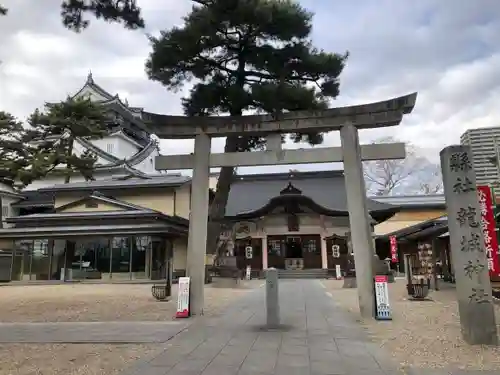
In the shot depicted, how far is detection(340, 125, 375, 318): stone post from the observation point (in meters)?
9.81

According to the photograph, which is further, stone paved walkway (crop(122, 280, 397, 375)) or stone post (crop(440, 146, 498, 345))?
stone post (crop(440, 146, 498, 345))

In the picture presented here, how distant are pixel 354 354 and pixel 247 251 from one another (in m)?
25.3

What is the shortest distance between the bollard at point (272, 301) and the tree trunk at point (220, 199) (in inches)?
430

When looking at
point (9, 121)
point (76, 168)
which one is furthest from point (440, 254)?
point (9, 121)

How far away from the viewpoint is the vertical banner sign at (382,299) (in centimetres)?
952

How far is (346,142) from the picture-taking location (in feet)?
34.5

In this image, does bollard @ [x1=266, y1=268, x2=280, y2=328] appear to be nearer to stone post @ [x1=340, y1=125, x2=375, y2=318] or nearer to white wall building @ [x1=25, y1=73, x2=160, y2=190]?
stone post @ [x1=340, y1=125, x2=375, y2=318]

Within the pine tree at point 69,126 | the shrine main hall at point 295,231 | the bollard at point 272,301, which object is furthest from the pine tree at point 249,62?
the pine tree at point 69,126

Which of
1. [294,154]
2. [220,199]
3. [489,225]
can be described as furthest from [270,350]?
[220,199]

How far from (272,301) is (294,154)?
379 cm

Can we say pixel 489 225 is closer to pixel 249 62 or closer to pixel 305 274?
pixel 249 62

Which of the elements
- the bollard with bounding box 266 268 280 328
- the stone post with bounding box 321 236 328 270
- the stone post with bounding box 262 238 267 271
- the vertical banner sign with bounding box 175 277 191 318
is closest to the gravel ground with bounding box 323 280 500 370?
the bollard with bounding box 266 268 280 328

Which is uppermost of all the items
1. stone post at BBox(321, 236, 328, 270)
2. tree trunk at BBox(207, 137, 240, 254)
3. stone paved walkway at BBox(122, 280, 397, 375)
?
tree trunk at BBox(207, 137, 240, 254)

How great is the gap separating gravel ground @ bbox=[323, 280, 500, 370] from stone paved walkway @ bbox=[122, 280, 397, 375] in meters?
0.37
